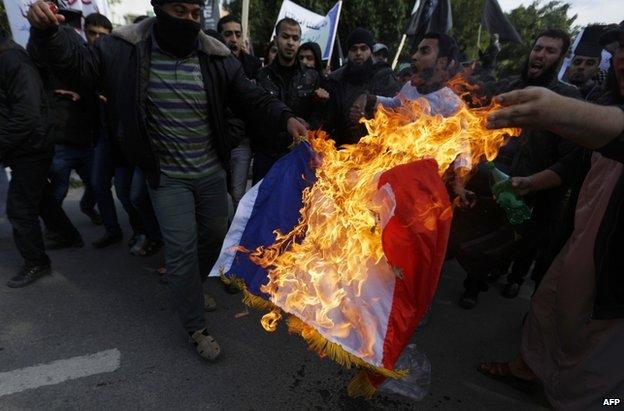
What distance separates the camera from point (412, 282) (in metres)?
1.89

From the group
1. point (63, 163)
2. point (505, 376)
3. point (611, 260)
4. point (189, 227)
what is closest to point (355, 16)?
point (63, 163)

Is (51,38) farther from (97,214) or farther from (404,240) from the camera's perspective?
(97,214)

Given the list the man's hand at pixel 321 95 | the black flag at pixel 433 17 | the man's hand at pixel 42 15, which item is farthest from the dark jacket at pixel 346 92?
the black flag at pixel 433 17

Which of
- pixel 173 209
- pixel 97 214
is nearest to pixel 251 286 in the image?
pixel 173 209

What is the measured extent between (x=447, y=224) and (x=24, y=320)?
3251 millimetres

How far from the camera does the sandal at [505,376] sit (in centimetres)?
280

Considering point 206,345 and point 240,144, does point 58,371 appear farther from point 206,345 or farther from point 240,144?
point 240,144

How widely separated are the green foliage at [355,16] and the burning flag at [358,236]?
19.9 meters

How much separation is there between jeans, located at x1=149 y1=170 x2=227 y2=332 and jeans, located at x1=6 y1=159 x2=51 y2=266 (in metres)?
1.60

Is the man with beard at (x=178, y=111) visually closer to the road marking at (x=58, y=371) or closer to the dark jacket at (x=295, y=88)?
the road marking at (x=58, y=371)

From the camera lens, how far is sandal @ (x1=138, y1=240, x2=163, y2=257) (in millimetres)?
4406

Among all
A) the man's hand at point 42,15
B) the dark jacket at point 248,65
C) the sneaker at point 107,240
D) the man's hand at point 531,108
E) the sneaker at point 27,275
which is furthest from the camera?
the dark jacket at point 248,65

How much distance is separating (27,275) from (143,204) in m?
1.16

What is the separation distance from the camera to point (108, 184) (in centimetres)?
455
